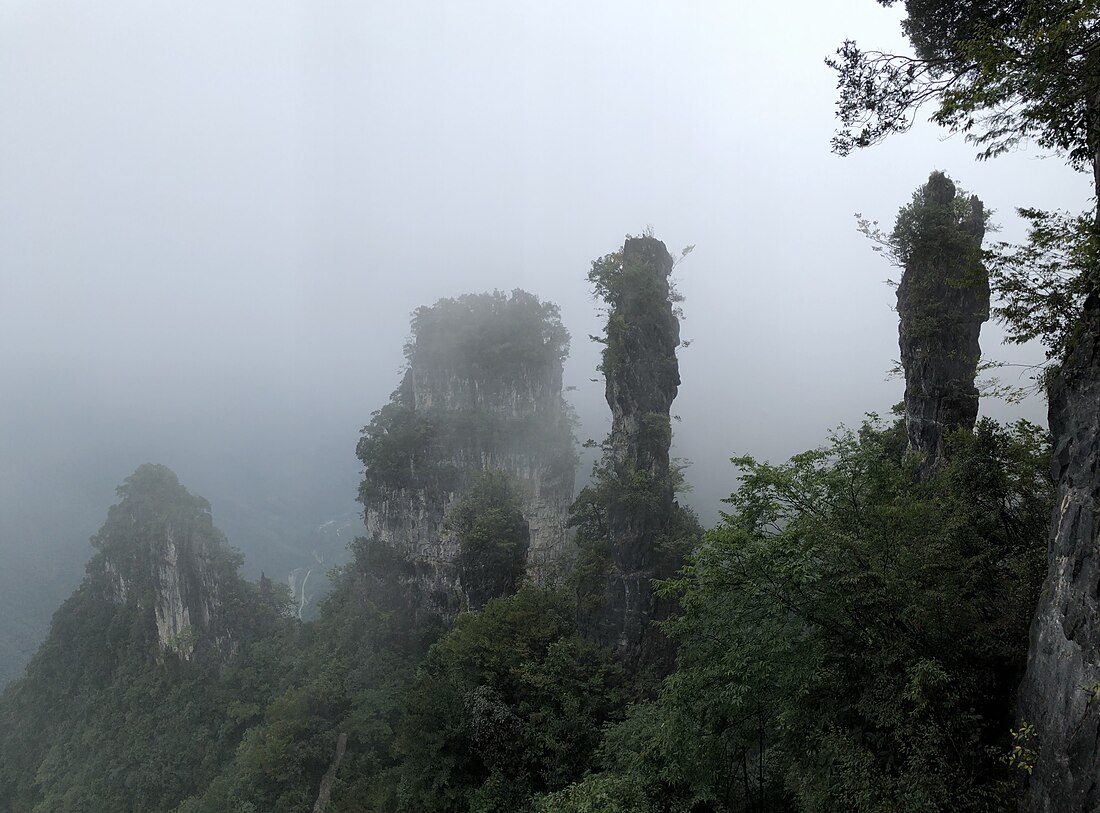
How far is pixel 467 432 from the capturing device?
37.0m

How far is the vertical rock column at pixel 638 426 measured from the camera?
21031mm

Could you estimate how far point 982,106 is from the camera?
646 cm

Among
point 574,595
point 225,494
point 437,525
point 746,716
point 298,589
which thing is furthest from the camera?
point 225,494

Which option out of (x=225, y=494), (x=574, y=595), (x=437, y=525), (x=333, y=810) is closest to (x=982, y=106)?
(x=574, y=595)

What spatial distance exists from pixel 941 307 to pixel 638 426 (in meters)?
11.1

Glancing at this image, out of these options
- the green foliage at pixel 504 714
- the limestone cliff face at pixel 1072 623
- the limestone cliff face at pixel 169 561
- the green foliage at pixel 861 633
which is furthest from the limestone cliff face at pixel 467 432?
the limestone cliff face at pixel 1072 623

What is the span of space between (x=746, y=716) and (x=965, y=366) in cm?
1046

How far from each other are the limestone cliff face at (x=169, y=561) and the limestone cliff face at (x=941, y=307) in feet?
137

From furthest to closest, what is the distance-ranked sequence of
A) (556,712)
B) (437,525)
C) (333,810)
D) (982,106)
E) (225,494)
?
1. (225,494)
2. (437,525)
3. (333,810)
4. (556,712)
5. (982,106)

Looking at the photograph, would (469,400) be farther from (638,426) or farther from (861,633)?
(861,633)

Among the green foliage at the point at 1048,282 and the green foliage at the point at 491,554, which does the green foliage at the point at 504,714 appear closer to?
the green foliage at the point at 491,554

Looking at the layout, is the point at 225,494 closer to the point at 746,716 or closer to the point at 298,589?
the point at 298,589

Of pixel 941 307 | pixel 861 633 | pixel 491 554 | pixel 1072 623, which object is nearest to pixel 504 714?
pixel 491 554

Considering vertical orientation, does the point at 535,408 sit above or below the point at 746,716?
above
